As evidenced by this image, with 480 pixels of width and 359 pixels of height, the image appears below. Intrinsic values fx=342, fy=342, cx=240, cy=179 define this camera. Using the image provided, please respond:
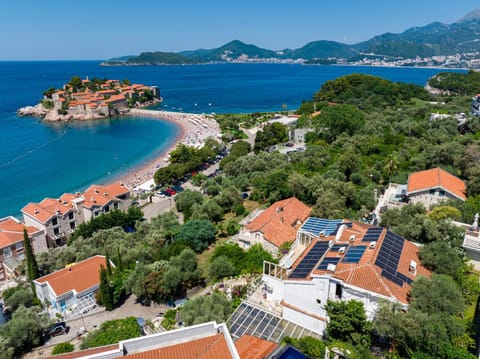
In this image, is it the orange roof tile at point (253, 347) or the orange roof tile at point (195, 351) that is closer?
the orange roof tile at point (195, 351)

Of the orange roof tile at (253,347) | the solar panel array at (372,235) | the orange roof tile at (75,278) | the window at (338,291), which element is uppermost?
the solar panel array at (372,235)

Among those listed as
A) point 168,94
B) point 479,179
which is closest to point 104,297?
point 479,179

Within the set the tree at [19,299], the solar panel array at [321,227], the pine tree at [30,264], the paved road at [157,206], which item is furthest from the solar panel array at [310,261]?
the paved road at [157,206]

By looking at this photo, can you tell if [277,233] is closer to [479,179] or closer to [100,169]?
[479,179]

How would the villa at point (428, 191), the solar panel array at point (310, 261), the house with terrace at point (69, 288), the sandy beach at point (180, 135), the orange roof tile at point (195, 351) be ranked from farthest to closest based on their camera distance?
the sandy beach at point (180, 135), the villa at point (428, 191), the house with terrace at point (69, 288), the solar panel array at point (310, 261), the orange roof tile at point (195, 351)

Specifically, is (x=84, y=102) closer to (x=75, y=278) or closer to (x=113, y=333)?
(x=75, y=278)

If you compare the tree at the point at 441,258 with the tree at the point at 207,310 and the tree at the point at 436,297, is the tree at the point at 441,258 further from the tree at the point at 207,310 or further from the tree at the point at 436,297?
the tree at the point at 207,310

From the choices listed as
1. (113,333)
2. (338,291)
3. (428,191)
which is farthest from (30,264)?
(428,191)
